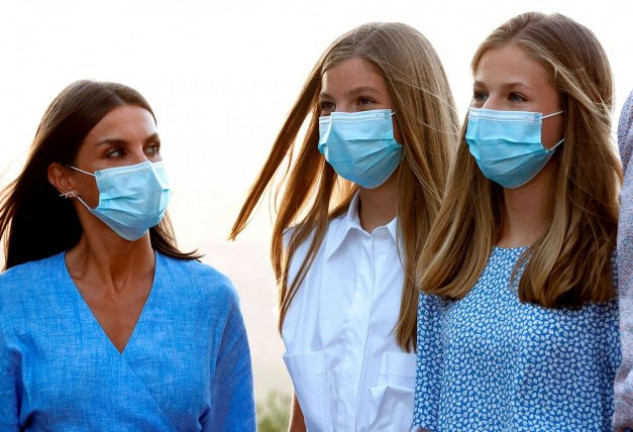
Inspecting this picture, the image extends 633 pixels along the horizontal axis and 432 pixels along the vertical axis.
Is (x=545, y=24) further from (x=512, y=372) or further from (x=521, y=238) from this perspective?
(x=512, y=372)

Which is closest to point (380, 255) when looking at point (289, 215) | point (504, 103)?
point (289, 215)

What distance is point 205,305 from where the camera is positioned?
407 centimetres

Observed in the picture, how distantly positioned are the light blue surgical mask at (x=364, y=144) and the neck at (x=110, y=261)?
2.77 ft

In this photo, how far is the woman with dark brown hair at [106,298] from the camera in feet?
12.5

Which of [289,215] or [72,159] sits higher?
[72,159]

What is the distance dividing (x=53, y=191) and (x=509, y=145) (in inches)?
71.3

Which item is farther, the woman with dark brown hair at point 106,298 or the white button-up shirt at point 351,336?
the woman with dark brown hair at point 106,298

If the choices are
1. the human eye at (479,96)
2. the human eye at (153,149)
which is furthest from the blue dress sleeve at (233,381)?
the human eye at (479,96)

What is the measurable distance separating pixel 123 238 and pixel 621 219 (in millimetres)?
1947

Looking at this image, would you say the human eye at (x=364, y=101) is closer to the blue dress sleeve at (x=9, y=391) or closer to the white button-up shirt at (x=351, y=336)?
the white button-up shirt at (x=351, y=336)

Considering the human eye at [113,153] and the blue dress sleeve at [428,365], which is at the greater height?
the human eye at [113,153]

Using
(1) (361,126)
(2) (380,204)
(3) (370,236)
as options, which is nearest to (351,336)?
(3) (370,236)

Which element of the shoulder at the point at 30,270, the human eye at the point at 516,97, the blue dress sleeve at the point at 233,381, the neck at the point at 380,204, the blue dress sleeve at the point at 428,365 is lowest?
the blue dress sleeve at the point at 233,381

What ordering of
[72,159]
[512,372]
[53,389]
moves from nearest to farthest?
1. [512,372]
2. [53,389]
3. [72,159]
